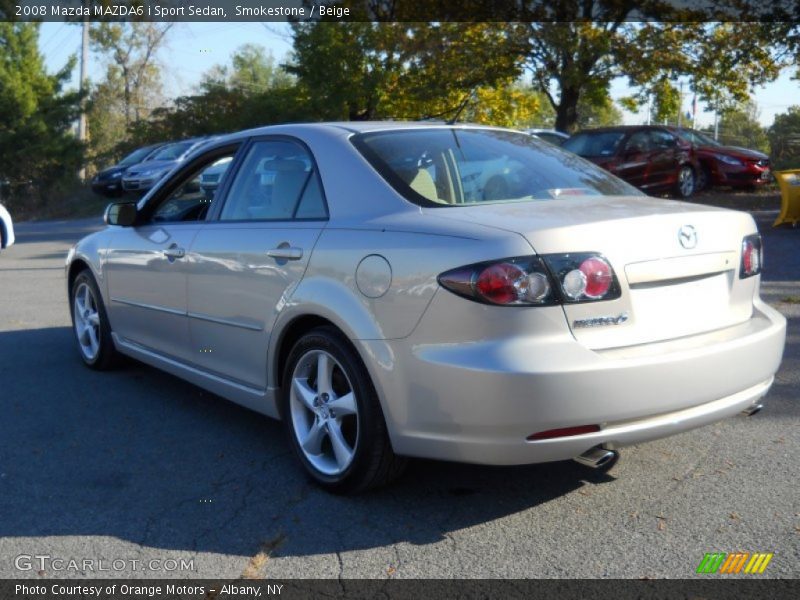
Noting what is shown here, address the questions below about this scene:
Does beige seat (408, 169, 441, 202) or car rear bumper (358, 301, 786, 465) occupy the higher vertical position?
beige seat (408, 169, 441, 202)

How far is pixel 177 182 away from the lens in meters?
5.67

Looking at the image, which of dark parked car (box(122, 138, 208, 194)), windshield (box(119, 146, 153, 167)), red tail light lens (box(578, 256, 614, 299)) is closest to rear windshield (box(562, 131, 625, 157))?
dark parked car (box(122, 138, 208, 194))

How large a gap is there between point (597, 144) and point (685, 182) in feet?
6.70

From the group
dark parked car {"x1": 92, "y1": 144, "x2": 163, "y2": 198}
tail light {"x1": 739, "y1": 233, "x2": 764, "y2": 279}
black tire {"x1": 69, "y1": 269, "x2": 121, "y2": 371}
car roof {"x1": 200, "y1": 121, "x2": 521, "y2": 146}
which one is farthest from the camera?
dark parked car {"x1": 92, "y1": 144, "x2": 163, "y2": 198}

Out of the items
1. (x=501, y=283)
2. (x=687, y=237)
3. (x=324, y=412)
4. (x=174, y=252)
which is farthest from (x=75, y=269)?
(x=687, y=237)

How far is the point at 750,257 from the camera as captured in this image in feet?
13.2

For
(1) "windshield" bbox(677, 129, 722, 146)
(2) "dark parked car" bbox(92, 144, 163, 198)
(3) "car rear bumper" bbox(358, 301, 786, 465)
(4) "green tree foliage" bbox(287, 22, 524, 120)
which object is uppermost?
(4) "green tree foliage" bbox(287, 22, 524, 120)

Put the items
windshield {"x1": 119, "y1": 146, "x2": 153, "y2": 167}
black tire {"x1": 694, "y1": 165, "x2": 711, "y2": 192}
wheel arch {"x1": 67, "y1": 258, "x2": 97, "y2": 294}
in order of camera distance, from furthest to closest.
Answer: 1. windshield {"x1": 119, "y1": 146, "x2": 153, "y2": 167}
2. black tire {"x1": 694, "y1": 165, "x2": 711, "y2": 192}
3. wheel arch {"x1": 67, "y1": 258, "x2": 97, "y2": 294}

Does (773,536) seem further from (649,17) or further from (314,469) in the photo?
(649,17)

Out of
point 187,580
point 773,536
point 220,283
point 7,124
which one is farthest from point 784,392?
point 7,124

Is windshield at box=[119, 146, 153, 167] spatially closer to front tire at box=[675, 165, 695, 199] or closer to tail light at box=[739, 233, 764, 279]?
front tire at box=[675, 165, 695, 199]

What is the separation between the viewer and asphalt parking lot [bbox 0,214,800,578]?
11.2ft

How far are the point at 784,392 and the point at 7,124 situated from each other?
34227 mm

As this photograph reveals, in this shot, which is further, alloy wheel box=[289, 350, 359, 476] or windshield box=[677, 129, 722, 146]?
windshield box=[677, 129, 722, 146]
